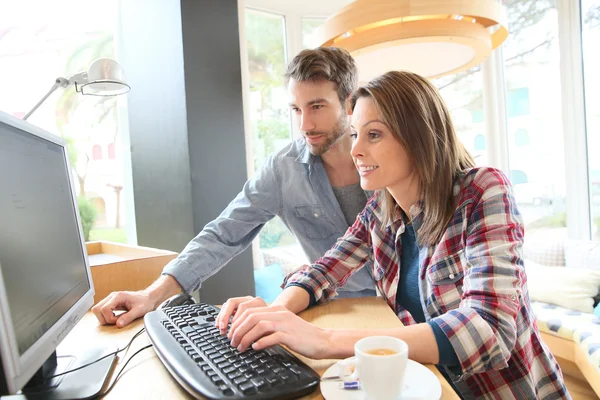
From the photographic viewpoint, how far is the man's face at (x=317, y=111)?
1.57m

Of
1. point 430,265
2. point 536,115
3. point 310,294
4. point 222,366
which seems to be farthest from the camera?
point 536,115

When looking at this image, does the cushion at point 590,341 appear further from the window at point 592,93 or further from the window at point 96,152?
the window at point 96,152

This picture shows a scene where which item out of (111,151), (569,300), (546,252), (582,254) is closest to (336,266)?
(569,300)

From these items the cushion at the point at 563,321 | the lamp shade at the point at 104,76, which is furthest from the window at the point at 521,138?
the lamp shade at the point at 104,76

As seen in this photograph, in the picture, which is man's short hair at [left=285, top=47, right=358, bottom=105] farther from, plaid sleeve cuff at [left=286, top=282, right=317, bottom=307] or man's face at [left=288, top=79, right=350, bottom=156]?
plaid sleeve cuff at [left=286, top=282, right=317, bottom=307]

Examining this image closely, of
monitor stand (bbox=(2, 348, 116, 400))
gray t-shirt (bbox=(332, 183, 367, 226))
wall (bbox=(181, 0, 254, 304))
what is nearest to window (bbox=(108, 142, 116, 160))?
wall (bbox=(181, 0, 254, 304))

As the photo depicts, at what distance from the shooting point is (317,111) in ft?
5.20

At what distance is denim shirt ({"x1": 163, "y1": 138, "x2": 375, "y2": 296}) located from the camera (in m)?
1.54

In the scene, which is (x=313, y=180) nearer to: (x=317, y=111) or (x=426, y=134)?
(x=317, y=111)

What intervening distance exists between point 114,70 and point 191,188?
101 centimetres

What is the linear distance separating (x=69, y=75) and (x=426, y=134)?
247 centimetres

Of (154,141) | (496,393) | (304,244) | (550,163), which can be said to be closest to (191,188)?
(154,141)

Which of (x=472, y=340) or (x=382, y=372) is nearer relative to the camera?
(x=382, y=372)

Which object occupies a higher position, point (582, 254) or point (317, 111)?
point (317, 111)
